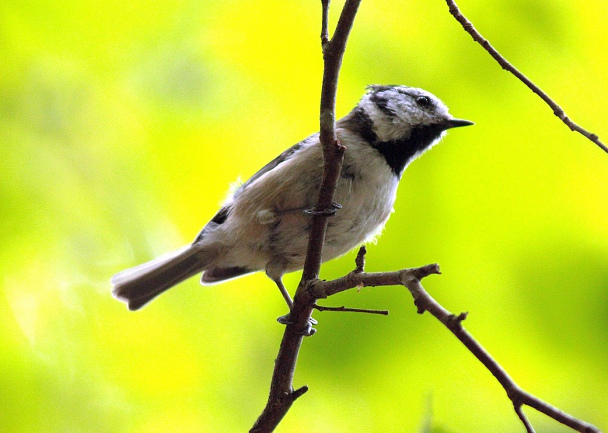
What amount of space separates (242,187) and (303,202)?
0.33 m

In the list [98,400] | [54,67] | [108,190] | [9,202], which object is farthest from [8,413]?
[54,67]

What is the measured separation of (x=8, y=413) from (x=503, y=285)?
1.49m

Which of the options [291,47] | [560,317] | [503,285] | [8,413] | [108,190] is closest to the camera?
[8,413]

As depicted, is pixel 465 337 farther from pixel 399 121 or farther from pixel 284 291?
pixel 399 121

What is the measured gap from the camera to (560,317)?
75.7 inches

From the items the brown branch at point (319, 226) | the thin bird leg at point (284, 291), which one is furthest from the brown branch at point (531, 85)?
the thin bird leg at point (284, 291)

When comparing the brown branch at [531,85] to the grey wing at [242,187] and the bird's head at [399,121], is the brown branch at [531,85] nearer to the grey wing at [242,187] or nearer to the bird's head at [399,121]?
the bird's head at [399,121]

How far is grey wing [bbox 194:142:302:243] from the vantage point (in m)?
2.48

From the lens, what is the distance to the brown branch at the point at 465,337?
37.4 inches

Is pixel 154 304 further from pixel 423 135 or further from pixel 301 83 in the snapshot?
pixel 423 135

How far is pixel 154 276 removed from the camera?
265cm

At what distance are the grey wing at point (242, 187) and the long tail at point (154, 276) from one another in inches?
3.6

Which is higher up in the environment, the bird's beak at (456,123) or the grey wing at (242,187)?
the grey wing at (242,187)

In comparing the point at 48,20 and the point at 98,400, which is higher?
the point at 48,20
